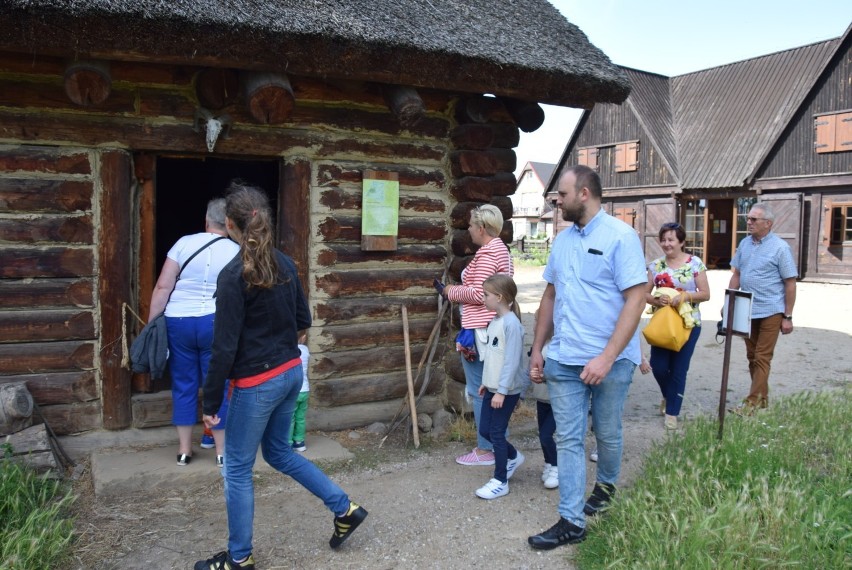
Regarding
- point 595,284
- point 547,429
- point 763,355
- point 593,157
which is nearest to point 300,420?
point 547,429

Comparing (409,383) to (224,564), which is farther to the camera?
(409,383)

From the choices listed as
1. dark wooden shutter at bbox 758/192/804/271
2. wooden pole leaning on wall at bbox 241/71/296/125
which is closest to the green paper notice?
wooden pole leaning on wall at bbox 241/71/296/125

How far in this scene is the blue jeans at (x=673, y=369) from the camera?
218 inches

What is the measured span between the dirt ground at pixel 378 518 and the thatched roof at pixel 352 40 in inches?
106

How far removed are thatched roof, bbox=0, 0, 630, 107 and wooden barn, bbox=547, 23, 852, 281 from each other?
16.1m

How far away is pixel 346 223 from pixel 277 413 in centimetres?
246

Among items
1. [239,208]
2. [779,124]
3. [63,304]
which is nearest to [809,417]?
[239,208]

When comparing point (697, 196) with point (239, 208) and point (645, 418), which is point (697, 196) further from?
point (239, 208)

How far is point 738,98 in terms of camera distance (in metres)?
22.8

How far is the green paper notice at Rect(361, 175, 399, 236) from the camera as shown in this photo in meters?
5.46

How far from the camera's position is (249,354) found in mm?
3037

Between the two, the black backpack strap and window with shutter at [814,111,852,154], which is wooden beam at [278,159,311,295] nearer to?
the black backpack strap

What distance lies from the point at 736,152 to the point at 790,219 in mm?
2927

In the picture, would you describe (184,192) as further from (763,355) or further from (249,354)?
(763,355)
